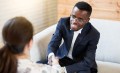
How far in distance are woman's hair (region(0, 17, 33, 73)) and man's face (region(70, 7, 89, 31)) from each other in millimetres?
642

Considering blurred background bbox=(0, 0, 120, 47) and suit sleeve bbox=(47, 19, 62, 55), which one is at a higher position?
blurred background bbox=(0, 0, 120, 47)

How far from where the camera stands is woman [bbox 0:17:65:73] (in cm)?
102

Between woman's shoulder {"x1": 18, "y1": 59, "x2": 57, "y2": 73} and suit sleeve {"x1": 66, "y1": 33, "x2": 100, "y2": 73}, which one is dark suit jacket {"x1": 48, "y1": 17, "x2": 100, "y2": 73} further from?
woman's shoulder {"x1": 18, "y1": 59, "x2": 57, "y2": 73}

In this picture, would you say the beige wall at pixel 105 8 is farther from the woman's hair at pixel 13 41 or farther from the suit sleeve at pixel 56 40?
the woman's hair at pixel 13 41

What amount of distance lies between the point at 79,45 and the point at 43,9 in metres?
1.04

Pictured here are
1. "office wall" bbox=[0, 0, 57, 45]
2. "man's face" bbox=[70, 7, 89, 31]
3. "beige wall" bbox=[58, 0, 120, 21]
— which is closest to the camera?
"man's face" bbox=[70, 7, 89, 31]

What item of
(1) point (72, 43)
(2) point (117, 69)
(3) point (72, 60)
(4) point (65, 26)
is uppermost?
(4) point (65, 26)

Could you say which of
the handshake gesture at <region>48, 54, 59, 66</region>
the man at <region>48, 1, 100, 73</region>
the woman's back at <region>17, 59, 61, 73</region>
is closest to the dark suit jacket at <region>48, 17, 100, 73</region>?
the man at <region>48, 1, 100, 73</region>

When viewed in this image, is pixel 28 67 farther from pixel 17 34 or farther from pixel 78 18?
pixel 78 18

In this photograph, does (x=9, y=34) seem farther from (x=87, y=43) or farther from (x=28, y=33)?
(x=87, y=43)

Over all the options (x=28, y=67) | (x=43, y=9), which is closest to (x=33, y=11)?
(x=43, y=9)

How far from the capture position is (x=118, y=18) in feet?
7.35

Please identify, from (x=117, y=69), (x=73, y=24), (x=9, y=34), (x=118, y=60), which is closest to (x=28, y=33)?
(x=9, y=34)

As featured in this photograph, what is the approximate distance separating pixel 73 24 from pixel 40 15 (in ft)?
3.38
